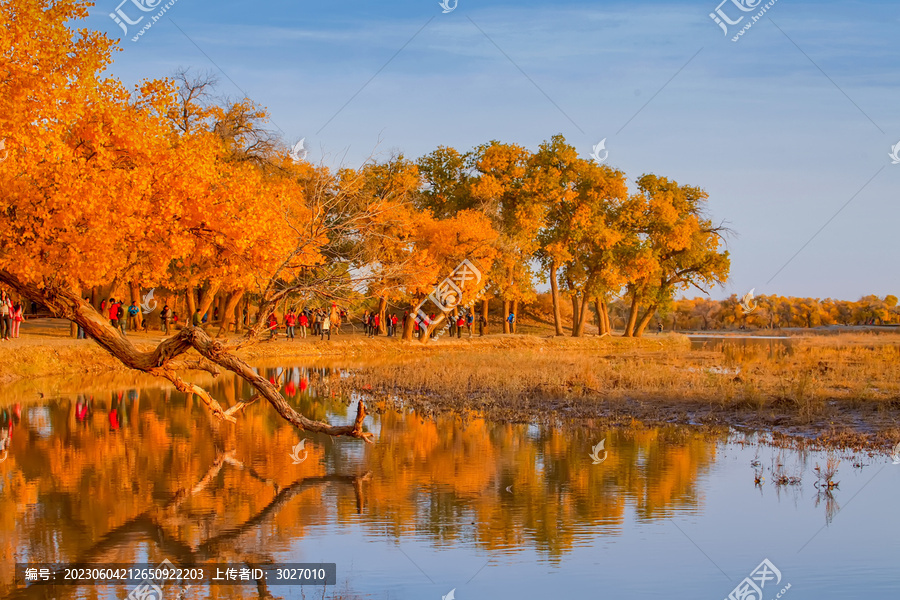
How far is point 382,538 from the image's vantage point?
11.8 meters

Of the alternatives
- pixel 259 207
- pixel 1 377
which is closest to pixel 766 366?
pixel 259 207

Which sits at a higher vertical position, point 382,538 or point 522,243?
point 522,243

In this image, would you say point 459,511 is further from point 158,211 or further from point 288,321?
point 288,321

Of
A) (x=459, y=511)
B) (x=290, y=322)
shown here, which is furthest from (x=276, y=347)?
(x=459, y=511)

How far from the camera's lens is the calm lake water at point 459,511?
10492 millimetres

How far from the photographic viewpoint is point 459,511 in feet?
43.0

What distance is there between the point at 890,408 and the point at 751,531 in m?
9.51

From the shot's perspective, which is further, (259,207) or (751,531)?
(259,207)

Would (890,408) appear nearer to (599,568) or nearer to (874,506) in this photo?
(874,506)
